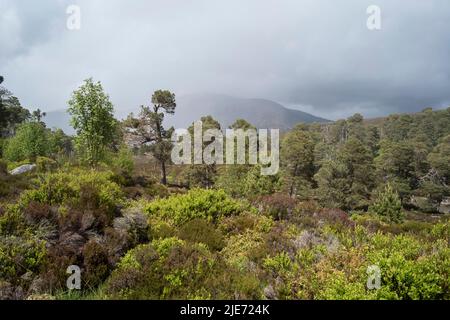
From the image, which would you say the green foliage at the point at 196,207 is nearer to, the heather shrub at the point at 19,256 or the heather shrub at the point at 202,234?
the heather shrub at the point at 202,234

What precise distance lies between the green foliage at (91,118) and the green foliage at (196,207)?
15.2 meters

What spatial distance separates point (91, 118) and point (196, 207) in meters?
16.2

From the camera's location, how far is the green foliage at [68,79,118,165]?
2284 centimetres

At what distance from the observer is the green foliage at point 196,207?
30.2 feet

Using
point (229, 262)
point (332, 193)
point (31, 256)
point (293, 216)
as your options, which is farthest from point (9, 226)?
point (332, 193)

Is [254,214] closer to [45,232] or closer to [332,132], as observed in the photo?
[45,232]

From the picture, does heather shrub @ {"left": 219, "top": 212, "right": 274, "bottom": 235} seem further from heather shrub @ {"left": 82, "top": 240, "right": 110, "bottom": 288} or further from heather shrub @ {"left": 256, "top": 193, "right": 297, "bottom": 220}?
heather shrub @ {"left": 82, "top": 240, "right": 110, "bottom": 288}

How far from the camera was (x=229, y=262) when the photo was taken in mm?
6203

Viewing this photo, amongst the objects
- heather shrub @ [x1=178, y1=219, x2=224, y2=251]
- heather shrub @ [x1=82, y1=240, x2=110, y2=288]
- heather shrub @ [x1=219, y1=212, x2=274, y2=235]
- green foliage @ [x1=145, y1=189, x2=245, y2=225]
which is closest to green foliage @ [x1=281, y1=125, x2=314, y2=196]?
green foliage @ [x1=145, y1=189, x2=245, y2=225]

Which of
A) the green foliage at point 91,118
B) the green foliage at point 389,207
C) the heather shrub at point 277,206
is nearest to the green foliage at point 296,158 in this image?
the green foliage at point 389,207

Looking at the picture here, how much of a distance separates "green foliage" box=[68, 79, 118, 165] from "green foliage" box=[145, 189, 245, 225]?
50.0 feet

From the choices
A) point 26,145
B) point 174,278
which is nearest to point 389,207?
point 174,278

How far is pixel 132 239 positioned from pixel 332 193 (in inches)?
1756

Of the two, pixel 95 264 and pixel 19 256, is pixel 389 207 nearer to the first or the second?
pixel 95 264
